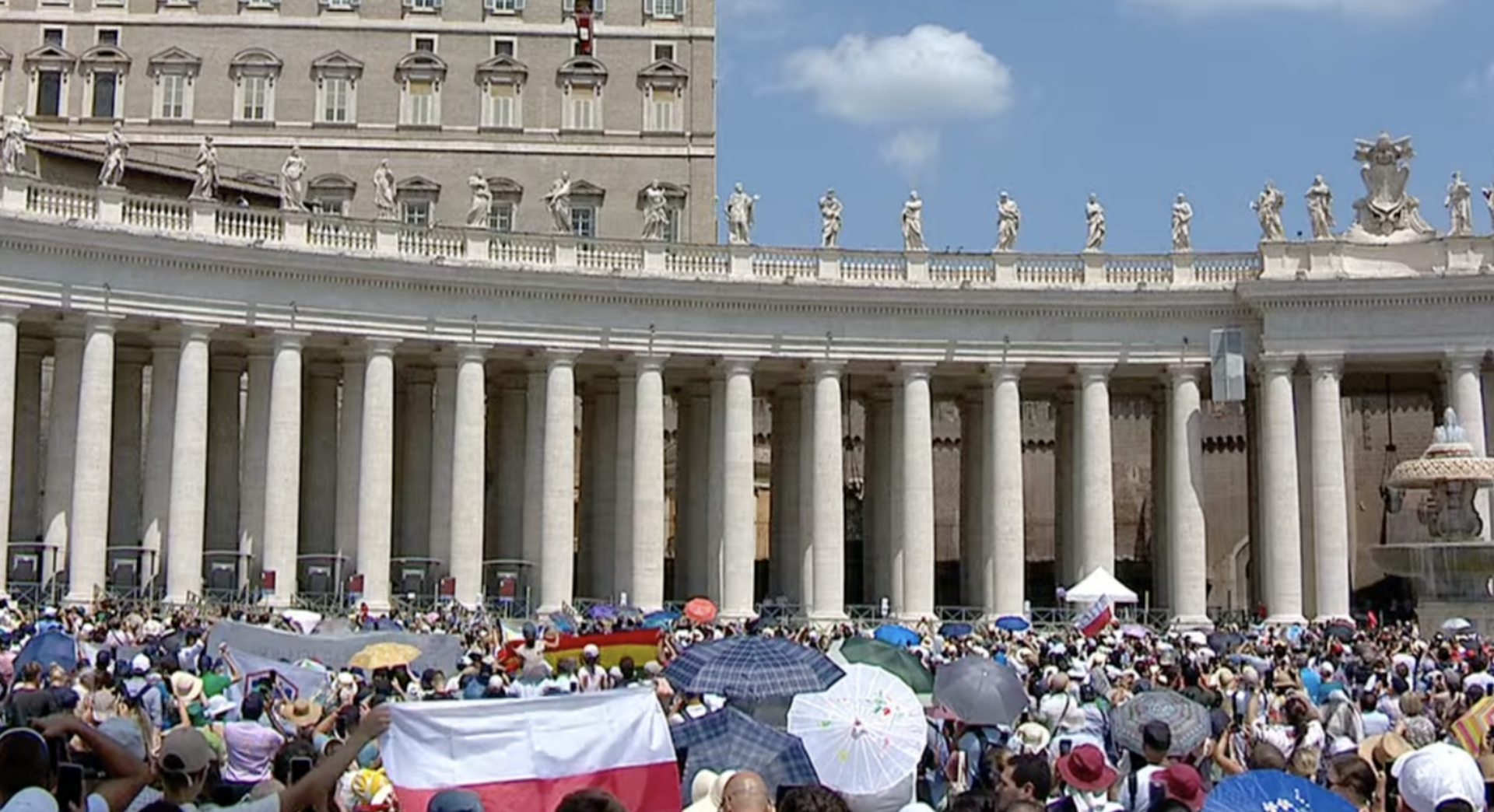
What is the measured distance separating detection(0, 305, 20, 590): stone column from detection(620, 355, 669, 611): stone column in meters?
19.7

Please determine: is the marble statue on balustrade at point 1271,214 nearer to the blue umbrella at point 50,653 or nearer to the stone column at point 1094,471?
the stone column at point 1094,471

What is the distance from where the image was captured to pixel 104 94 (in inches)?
3374

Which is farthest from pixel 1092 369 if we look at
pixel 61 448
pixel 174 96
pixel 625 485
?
pixel 174 96

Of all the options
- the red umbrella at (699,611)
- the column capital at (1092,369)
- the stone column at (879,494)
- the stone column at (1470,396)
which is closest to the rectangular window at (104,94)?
the stone column at (879,494)

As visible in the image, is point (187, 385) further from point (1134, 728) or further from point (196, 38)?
point (1134, 728)

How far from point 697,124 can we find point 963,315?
90.3ft

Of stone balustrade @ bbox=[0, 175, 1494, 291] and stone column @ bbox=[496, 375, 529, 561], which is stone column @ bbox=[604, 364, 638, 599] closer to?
stone column @ bbox=[496, 375, 529, 561]

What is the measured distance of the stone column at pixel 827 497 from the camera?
63281mm

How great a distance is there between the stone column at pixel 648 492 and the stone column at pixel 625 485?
34 centimetres

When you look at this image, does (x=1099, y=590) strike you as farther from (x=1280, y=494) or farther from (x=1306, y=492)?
(x=1306, y=492)

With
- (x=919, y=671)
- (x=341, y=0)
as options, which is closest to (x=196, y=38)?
(x=341, y=0)

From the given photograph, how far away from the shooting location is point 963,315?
6506 centimetres

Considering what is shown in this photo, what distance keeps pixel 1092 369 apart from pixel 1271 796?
54.3 meters

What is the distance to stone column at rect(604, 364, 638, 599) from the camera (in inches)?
2496
